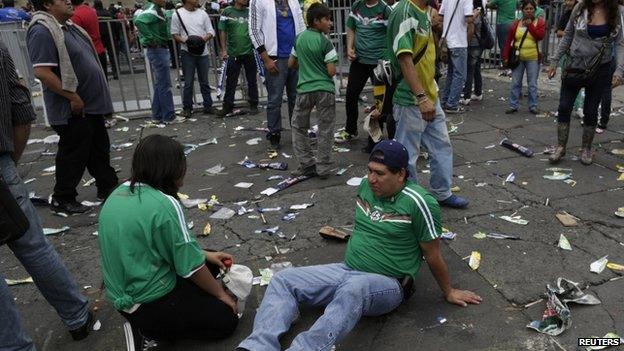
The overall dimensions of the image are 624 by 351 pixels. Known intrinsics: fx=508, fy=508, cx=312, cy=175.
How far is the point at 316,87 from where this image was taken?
5336 mm

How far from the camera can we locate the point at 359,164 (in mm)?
5988

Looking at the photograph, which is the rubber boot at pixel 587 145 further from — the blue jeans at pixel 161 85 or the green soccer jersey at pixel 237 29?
the blue jeans at pixel 161 85

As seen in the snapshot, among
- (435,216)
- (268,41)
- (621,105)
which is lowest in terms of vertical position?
(621,105)

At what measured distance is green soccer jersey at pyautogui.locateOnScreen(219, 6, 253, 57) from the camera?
8.02 m

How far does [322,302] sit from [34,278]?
1.65 m

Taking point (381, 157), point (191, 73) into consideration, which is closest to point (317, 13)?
point (381, 157)

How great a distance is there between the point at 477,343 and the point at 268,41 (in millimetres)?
4864

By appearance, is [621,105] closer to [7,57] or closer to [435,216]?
[435,216]

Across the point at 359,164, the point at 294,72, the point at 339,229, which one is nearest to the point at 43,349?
the point at 339,229

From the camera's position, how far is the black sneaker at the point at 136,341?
9.05ft

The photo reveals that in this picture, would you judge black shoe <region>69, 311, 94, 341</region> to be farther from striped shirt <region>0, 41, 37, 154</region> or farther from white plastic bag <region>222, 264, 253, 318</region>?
striped shirt <region>0, 41, 37, 154</region>

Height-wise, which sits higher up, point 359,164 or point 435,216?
point 435,216

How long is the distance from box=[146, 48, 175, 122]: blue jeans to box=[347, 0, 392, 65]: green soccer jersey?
335 cm

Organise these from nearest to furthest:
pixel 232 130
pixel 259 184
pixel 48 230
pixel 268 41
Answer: pixel 48 230 < pixel 259 184 < pixel 268 41 < pixel 232 130
